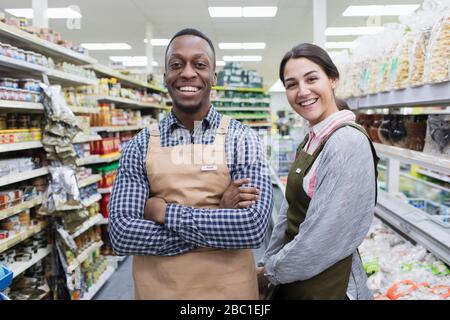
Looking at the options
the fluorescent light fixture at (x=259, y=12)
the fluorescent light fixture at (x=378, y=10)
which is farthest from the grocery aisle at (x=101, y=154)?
the fluorescent light fixture at (x=378, y=10)

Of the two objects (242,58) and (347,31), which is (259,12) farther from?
(242,58)

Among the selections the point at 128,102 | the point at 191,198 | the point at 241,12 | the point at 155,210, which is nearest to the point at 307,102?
the point at 191,198

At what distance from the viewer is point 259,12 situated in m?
7.36

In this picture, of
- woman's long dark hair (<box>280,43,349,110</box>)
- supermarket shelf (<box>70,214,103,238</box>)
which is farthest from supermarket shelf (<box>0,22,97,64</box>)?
woman's long dark hair (<box>280,43,349,110</box>)

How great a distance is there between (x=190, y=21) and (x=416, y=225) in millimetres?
6783

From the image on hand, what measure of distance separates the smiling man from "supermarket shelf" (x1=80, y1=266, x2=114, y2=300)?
2.42m

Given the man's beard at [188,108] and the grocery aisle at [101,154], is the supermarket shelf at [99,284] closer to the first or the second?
the grocery aisle at [101,154]

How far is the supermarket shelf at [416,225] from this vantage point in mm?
2102

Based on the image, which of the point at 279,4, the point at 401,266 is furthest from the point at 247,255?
the point at 279,4

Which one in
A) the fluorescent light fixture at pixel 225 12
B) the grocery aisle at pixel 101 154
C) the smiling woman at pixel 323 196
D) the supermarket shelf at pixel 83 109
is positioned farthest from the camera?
the fluorescent light fixture at pixel 225 12

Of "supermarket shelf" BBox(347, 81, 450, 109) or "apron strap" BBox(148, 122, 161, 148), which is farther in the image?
"supermarket shelf" BBox(347, 81, 450, 109)

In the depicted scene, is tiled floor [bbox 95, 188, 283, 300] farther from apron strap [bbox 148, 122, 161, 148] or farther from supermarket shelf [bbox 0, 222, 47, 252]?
apron strap [bbox 148, 122, 161, 148]

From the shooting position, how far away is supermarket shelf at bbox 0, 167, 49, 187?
231 centimetres

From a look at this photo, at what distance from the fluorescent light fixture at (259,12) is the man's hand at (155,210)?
6.51 meters
